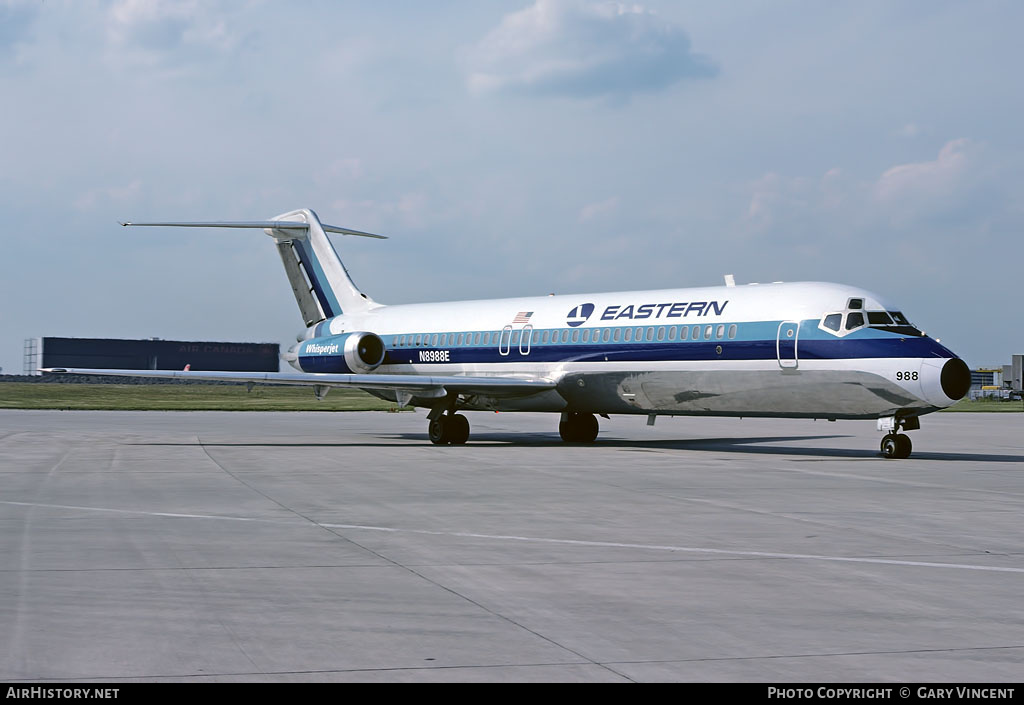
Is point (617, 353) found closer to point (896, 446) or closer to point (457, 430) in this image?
point (457, 430)

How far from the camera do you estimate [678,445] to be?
26219 millimetres

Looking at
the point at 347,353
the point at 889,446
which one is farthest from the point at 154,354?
the point at 889,446

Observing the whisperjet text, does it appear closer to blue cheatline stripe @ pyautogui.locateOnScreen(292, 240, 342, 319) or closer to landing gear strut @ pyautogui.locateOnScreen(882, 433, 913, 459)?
landing gear strut @ pyautogui.locateOnScreen(882, 433, 913, 459)

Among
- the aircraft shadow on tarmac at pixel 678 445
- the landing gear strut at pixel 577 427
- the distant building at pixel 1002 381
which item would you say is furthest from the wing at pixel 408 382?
the distant building at pixel 1002 381

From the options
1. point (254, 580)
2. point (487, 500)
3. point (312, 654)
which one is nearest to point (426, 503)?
point (487, 500)

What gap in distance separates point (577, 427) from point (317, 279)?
9.81 m

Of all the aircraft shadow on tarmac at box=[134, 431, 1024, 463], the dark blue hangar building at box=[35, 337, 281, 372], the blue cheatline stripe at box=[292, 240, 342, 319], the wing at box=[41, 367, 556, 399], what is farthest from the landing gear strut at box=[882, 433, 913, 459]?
the dark blue hangar building at box=[35, 337, 281, 372]

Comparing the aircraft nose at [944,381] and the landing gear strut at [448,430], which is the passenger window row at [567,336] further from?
the aircraft nose at [944,381]

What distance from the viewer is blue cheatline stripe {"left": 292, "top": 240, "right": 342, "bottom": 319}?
32875 mm

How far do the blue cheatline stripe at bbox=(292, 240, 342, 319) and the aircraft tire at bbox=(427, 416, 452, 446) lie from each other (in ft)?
26.8

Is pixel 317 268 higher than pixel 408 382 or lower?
higher

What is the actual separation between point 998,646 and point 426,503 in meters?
8.01

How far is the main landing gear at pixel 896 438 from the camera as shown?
818 inches

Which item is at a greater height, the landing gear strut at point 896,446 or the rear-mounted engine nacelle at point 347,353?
the rear-mounted engine nacelle at point 347,353
